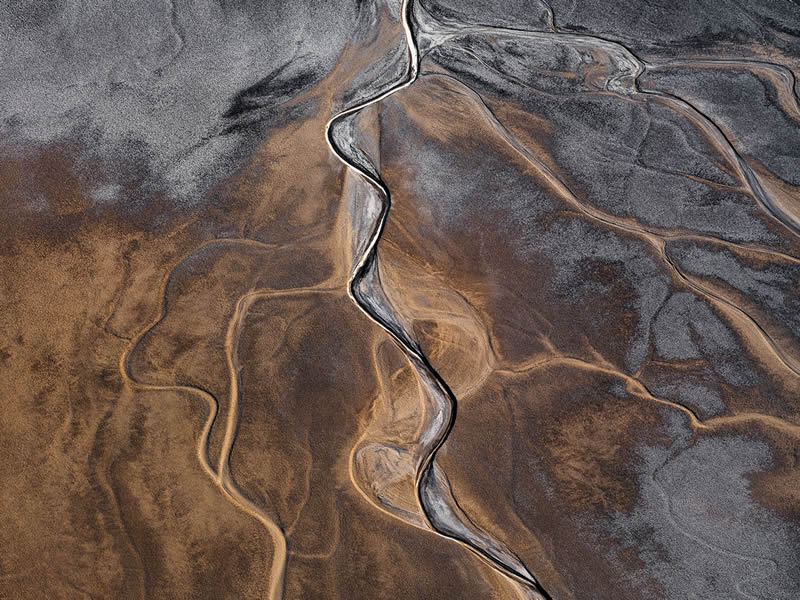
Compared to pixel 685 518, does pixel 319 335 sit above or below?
above

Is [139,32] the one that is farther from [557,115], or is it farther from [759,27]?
[759,27]

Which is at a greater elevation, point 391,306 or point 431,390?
point 391,306

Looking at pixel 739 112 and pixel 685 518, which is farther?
pixel 739 112

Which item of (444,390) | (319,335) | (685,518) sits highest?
(319,335)

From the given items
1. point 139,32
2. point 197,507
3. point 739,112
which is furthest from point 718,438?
point 139,32
